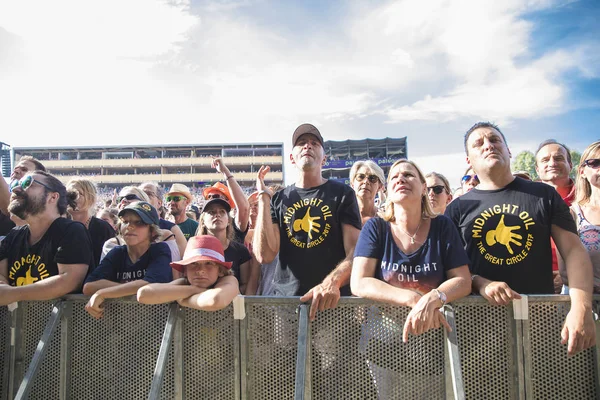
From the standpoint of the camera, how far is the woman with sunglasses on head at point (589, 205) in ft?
8.93

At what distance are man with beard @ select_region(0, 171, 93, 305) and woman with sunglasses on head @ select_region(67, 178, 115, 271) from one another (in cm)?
70

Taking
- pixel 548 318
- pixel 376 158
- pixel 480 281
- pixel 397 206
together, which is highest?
pixel 376 158

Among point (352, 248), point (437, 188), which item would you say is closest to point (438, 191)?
point (437, 188)

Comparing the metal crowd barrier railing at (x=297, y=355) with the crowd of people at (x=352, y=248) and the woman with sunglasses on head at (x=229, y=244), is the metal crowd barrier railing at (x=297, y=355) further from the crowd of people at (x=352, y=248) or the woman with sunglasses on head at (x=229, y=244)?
the woman with sunglasses on head at (x=229, y=244)

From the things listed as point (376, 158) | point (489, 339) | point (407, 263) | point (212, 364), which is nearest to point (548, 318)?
point (489, 339)

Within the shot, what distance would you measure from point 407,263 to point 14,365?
113 inches

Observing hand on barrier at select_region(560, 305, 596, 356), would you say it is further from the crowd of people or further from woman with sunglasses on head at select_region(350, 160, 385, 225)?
woman with sunglasses on head at select_region(350, 160, 385, 225)

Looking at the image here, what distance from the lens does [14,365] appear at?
2.71 meters

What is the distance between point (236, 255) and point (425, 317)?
1868 mm

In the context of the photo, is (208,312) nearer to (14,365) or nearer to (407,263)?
(407,263)

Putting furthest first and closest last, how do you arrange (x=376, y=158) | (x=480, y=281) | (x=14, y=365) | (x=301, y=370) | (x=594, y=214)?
(x=376, y=158) → (x=594, y=214) → (x=14, y=365) → (x=480, y=281) → (x=301, y=370)

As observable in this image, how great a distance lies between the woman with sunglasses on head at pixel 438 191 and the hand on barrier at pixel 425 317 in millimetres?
2307

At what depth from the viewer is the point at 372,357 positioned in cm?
231

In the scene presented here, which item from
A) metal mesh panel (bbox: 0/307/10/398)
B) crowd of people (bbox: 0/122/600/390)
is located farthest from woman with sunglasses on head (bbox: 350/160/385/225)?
metal mesh panel (bbox: 0/307/10/398)
